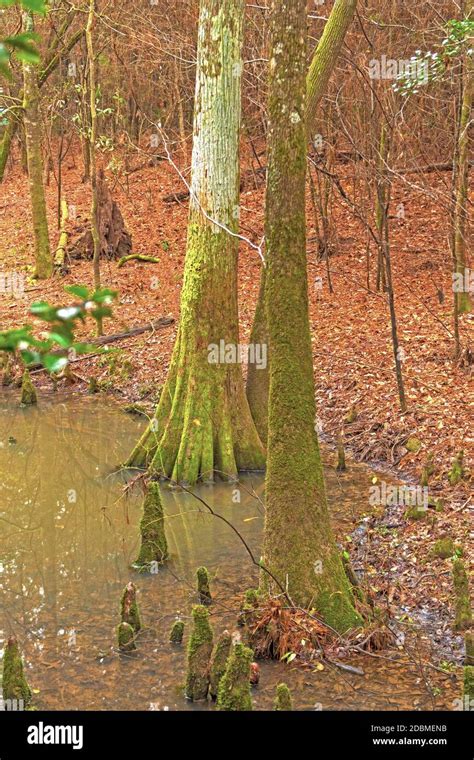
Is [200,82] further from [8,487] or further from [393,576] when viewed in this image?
[393,576]

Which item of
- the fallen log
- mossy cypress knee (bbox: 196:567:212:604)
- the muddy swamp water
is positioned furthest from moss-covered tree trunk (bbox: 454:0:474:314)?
the fallen log

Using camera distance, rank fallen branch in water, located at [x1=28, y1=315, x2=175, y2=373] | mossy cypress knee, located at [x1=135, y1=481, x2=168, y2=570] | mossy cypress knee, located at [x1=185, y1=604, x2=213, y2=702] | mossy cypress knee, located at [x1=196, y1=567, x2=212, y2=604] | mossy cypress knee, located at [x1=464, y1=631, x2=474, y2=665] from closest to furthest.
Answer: mossy cypress knee, located at [x1=185, y1=604, x2=213, y2=702] < mossy cypress knee, located at [x1=464, y1=631, x2=474, y2=665] < mossy cypress knee, located at [x1=196, y1=567, x2=212, y2=604] < mossy cypress knee, located at [x1=135, y1=481, x2=168, y2=570] < fallen branch in water, located at [x1=28, y1=315, x2=175, y2=373]

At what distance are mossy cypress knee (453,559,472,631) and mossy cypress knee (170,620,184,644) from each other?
6.67ft

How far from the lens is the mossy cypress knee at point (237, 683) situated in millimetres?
5031

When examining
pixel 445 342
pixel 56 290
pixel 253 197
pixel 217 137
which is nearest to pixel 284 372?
pixel 217 137

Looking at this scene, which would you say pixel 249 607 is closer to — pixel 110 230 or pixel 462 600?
pixel 462 600

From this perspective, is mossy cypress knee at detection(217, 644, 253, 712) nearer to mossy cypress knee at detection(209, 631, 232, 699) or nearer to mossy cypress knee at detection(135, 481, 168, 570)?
mossy cypress knee at detection(209, 631, 232, 699)

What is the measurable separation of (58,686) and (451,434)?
18.7 ft

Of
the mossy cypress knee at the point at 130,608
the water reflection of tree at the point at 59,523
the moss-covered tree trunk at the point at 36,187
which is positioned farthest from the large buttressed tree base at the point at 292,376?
the moss-covered tree trunk at the point at 36,187

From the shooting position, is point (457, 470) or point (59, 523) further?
point (59, 523)

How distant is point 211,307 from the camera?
34.3 feet

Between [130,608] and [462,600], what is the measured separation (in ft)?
8.07

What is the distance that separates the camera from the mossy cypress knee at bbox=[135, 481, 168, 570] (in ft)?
26.0

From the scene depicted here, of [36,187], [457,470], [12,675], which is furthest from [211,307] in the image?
[36,187]
